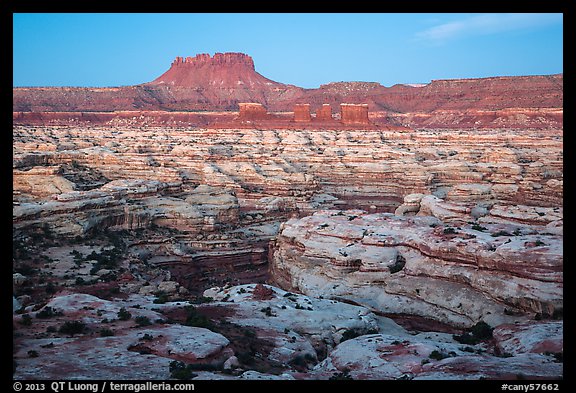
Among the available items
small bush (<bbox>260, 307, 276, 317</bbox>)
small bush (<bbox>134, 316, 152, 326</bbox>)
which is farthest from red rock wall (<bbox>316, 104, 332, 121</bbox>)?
small bush (<bbox>134, 316, 152, 326</bbox>)

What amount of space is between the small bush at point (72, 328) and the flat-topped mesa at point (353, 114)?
223ft

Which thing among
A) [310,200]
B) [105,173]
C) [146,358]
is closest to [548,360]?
[146,358]

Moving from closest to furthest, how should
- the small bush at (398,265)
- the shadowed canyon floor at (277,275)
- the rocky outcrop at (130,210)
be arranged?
the shadowed canyon floor at (277,275), the small bush at (398,265), the rocky outcrop at (130,210)

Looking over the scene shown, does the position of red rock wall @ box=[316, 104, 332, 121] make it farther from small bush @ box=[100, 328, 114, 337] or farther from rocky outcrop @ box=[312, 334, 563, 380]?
small bush @ box=[100, 328, 114, 337]

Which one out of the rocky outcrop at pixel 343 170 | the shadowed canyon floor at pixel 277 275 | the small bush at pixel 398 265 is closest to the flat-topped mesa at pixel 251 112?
the rocky outcrop at pixel 343 170

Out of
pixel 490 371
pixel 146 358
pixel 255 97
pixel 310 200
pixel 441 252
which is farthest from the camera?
pixel 255 97

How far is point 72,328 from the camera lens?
39.7 feet

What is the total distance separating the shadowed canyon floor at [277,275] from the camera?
1141cm

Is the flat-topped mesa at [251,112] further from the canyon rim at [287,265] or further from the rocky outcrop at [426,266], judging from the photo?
the rocky outcrop at [426,266]

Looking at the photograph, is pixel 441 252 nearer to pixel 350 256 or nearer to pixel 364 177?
pixel 350 256

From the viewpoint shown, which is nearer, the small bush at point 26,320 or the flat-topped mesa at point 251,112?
the small bush at point 26,320

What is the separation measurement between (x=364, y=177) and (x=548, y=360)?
29.4m
